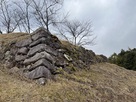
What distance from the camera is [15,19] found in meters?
19.8

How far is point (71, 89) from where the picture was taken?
595cm

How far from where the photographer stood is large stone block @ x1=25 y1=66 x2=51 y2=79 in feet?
20.2

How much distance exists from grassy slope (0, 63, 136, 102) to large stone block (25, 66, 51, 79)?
238 mm

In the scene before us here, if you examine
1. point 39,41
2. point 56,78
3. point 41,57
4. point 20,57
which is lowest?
point 56,78

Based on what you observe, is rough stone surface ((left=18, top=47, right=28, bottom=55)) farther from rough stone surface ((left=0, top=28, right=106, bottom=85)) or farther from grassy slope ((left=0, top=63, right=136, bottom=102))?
grassy slope ((left=0, top=63, right=136, bottom=102))

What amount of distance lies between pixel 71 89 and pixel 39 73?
88 cm

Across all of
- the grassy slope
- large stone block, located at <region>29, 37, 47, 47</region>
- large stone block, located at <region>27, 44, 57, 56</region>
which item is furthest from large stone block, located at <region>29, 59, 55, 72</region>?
large stone block, located at <region>29, 37, 47, 47</region>

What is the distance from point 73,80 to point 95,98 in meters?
0.84

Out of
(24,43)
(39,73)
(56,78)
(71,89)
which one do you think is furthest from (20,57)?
(71,89)

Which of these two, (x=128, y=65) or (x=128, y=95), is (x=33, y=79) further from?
(x=128, y=65)

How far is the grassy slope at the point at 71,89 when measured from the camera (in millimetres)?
5297

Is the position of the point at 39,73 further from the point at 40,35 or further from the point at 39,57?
the point at 40,35

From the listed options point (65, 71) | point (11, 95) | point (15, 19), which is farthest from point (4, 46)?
point (15, 19)

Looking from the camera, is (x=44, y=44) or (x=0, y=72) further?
(x=44, y=44)
